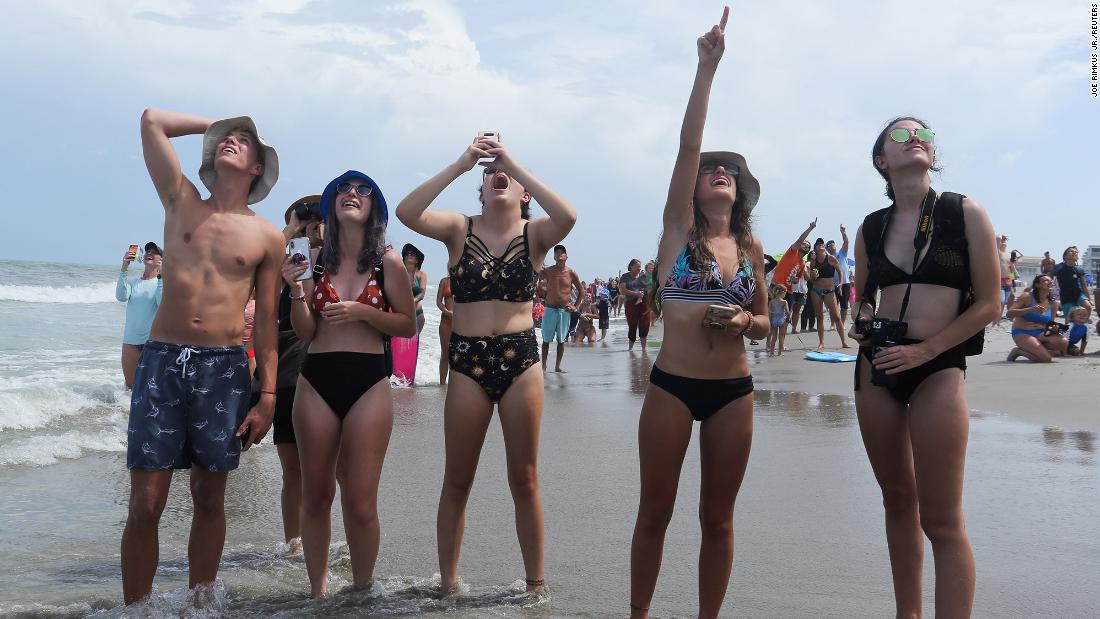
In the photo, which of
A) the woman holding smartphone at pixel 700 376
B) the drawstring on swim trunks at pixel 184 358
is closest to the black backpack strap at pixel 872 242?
the woman holding smartphone at pixel 700 376

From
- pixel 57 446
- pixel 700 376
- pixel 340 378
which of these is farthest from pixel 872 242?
pixel 57 446

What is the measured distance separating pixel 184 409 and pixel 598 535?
251 centimetres

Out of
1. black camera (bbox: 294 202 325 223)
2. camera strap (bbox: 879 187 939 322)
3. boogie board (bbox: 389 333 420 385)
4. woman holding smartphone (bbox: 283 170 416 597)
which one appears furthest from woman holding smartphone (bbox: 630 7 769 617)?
boogie board (bbox: 389 333 420 385)

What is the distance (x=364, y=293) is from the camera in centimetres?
421

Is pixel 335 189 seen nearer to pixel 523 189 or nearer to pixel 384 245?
pixel 384 245

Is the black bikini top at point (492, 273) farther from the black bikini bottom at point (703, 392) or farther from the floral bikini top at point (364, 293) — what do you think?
the black bikini bottom at point (703, 392)

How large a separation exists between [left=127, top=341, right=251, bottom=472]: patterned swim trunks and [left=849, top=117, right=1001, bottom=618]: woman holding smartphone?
101 inches

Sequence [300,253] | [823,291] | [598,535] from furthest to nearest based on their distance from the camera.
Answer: [823,291], [598,535], [300,253]

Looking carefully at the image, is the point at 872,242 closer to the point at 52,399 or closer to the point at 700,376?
the point at 700,376

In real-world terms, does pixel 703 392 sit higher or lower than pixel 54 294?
lower

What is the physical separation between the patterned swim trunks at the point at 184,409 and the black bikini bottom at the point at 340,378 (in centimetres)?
39

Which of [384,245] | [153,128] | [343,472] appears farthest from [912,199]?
[153,128]

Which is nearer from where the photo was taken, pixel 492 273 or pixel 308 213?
pixel 492 273

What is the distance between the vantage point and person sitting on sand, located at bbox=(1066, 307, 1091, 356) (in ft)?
45.7
